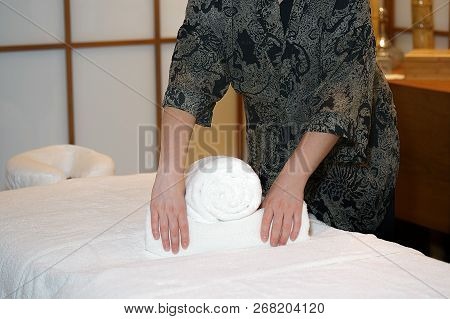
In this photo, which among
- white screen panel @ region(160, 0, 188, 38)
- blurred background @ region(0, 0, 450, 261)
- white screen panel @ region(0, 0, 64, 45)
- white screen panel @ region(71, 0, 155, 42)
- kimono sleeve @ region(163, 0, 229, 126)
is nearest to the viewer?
kimono sleeve @ region(163, 0, 229, 126)

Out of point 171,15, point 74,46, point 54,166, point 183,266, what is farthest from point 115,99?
point 183,266

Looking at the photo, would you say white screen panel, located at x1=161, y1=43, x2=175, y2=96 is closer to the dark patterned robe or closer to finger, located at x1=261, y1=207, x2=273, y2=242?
the dark patterned robe

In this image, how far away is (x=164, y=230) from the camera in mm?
1447

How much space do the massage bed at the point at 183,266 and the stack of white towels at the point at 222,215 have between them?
2cm

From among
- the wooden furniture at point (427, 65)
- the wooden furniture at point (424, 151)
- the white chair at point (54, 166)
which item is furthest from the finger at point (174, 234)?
the wooden furniture at point (427, 65)

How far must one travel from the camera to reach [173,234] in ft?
4.73

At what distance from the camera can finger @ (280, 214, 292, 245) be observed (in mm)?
1447

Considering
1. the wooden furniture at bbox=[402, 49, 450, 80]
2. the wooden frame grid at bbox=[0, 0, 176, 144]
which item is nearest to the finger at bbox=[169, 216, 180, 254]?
the wooden furniture at bbox=[402, 49, 450, 80]

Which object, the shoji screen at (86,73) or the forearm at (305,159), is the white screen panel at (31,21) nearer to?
the shoji screen at (86,73)

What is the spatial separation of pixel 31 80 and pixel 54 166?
82cm

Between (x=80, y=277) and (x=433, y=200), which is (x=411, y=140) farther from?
(x=80, y=277)

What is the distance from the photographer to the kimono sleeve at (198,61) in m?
1.54
